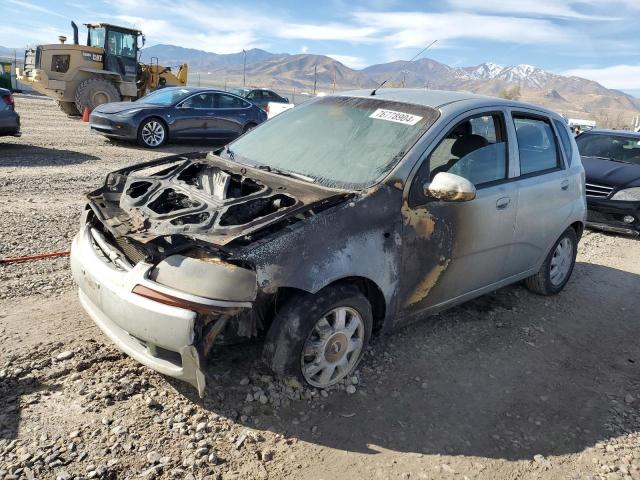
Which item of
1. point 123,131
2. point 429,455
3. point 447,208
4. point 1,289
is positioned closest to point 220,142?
point 123,131

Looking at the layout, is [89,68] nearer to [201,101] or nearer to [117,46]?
[117,46]

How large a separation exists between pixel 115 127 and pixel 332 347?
34.2 ft

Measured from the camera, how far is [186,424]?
2846 millimetres

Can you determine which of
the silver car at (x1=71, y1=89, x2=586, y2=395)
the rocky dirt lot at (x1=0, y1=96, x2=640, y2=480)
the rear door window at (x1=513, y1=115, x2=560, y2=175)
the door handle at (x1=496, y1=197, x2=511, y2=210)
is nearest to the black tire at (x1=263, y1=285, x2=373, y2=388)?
the silver car at (x1=71, y1=89, x2=586, y2=395)

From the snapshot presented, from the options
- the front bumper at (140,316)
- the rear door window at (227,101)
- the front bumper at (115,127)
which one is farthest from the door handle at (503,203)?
the rear door window at (227,101)

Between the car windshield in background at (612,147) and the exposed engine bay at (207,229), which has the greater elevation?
the car windshield in background at (612,147)

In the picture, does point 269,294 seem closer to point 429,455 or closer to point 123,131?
point 429,455

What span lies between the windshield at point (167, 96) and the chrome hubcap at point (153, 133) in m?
0.64

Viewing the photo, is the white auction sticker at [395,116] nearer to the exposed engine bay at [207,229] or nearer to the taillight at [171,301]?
the exposed engine bay at [207,229]

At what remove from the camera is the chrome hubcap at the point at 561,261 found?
502 cm

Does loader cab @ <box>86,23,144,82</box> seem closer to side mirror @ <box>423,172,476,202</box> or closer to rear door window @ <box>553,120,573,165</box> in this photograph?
rear door window @ <box>553,120,573,165</box>

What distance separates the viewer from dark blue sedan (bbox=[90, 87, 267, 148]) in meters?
12.0

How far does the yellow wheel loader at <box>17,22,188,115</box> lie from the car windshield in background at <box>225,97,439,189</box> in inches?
632

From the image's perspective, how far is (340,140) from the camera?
12.3ft
